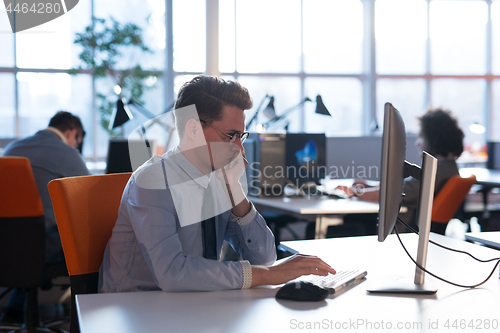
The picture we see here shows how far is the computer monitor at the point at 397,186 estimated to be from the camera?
36.0 inches

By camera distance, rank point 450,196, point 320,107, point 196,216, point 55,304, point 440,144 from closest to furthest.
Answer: point 196,216
point 450,196
point 440,144
point 55,304
point 320,107

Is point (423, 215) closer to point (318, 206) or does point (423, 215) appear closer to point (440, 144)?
point (318, 206)

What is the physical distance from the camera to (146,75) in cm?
554

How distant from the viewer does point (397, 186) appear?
952mm

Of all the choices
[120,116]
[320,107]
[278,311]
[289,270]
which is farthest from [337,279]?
[120,116]

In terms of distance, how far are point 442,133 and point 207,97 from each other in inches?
71.2

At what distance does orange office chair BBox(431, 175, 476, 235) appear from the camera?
2221 mm

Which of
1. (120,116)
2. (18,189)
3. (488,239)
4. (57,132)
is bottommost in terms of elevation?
(488,239)

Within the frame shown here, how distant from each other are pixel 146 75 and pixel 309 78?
2.37 metres

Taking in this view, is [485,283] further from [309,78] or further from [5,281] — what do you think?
[309,78]

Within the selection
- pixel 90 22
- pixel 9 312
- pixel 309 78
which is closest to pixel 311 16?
pixel 309 78

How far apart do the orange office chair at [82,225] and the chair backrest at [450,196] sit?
167 cm

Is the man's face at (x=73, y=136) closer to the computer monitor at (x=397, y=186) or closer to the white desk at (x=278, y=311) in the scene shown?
the white desk at (x=278, y=311)

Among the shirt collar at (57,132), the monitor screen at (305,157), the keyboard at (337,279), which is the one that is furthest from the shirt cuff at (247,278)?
the shirt collar at (57,132)
